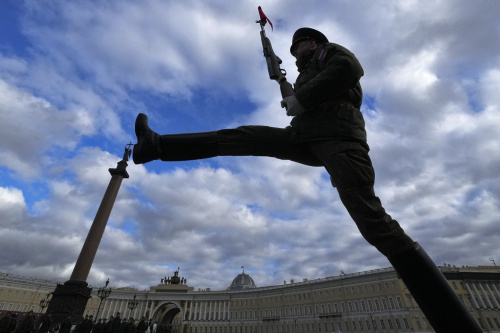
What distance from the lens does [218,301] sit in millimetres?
78188

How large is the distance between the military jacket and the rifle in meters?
0.85

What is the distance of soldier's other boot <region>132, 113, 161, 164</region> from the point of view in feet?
7.27

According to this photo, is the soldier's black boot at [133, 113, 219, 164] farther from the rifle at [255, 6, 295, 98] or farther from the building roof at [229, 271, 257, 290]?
the building roof at [229, 271, 257, 290]

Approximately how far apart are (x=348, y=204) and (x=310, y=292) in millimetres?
68739

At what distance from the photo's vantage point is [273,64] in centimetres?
373

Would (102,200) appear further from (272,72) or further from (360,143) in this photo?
(360,143)

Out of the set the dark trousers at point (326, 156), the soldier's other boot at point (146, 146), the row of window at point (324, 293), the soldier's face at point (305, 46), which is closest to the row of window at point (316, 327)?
the row of window at point (324, 293)

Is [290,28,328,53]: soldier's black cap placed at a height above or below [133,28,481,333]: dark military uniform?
above

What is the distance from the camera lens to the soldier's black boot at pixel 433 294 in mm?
1714

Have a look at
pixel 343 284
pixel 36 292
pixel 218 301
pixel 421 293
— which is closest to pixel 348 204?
pixel 421 293

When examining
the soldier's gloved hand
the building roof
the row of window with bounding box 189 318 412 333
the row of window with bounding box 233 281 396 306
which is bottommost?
the soldier's gloved hand

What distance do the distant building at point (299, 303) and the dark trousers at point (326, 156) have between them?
5059 centimetres

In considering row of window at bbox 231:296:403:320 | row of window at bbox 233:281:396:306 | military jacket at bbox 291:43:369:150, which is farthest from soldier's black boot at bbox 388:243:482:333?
row of window at bbox 233:281:396:306

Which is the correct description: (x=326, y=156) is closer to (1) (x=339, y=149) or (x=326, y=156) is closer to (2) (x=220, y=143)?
(1) (x=339, y=149)
